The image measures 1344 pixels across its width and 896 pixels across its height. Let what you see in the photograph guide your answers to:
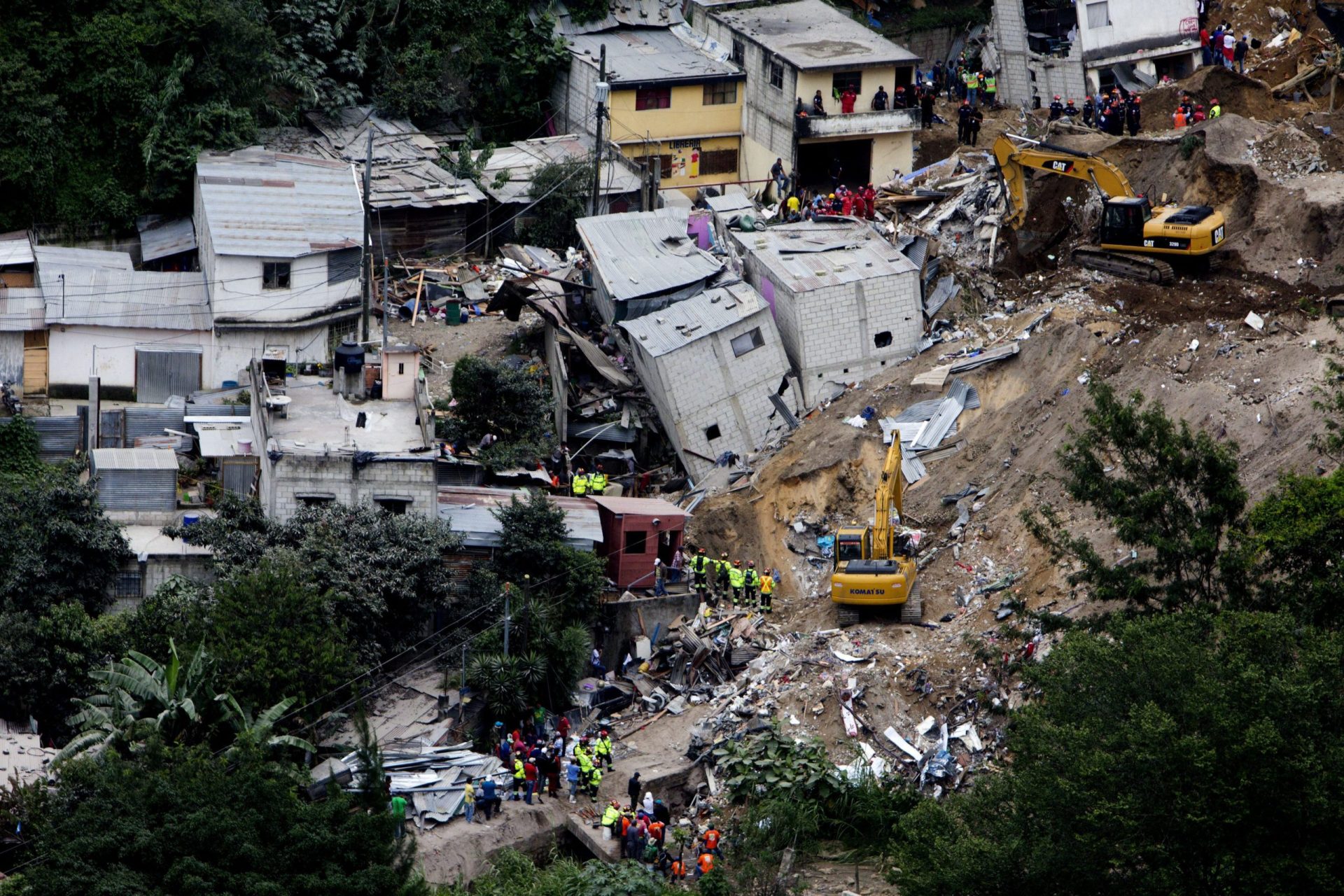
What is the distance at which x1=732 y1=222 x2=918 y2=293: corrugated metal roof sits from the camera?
48.2 meters

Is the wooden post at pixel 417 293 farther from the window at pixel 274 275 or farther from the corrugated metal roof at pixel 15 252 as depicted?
the corrugated metal roof at pixel 15 252

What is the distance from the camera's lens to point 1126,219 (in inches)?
1813

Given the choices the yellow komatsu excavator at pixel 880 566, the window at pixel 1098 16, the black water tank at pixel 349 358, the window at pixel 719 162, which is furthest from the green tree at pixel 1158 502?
the window at pixel 1098 16

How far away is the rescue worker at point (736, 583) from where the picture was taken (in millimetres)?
42094

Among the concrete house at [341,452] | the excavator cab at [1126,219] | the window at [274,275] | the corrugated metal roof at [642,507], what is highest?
the excavator cab at [1126,219]

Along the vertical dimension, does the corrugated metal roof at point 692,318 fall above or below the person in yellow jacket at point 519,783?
above

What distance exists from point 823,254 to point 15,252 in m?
19.2

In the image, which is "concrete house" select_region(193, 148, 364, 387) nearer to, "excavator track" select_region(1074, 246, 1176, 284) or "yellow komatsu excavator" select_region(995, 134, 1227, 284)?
"yellow komatsu excavator" select_region(995, 134, 1227, 284)

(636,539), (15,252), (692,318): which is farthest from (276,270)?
(636,539)

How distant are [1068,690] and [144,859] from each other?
1419cm

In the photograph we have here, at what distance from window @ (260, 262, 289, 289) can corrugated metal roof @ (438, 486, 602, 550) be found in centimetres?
848

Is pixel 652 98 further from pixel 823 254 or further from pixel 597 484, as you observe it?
pixel 597 484

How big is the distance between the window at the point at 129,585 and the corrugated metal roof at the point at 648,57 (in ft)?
71.3

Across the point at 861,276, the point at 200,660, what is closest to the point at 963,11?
the point at 861,276
